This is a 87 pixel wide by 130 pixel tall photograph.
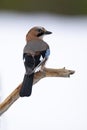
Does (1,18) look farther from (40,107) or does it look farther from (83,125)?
(83,125)

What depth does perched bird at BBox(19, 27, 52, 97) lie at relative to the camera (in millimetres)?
923

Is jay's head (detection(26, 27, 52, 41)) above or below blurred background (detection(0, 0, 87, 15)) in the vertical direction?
below

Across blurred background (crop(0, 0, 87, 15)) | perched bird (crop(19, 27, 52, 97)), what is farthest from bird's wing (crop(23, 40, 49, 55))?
blurred background (crop(0, 0, 87, 15))

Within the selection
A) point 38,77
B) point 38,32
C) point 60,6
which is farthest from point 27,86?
point 60,6

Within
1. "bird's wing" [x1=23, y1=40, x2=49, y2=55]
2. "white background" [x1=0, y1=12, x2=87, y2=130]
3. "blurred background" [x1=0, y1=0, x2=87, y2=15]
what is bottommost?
"white background" [x1=0, y1=12, x2=87, y2=130]

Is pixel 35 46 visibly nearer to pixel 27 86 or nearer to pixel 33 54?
pixel 33 54

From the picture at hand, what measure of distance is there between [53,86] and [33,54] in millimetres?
→ 133

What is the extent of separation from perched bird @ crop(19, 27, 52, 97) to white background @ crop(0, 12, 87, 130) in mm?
19

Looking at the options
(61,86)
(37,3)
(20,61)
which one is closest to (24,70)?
(20,61)

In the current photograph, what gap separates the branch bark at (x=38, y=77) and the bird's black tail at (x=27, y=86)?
0.02 m

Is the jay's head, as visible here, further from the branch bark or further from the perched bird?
the branch bark

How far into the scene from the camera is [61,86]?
0.96m

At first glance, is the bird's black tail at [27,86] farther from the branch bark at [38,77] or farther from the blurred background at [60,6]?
the blurred background at [60,6]

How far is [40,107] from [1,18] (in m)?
0.35
